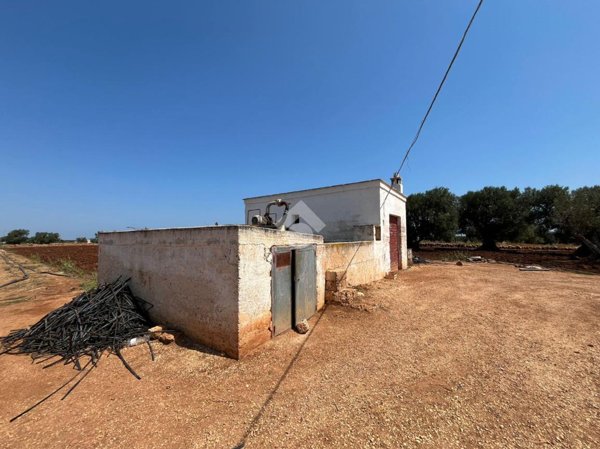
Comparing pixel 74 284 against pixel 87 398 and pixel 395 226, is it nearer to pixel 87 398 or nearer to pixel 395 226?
pixel 87 398

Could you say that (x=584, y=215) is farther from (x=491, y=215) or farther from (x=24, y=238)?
(x=24, y=238)

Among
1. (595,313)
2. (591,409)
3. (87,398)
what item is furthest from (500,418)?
(595,313)

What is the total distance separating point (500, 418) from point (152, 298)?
6161 mm

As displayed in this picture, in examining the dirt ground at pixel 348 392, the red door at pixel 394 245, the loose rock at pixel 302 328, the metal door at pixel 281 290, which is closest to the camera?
the dirt ground at pixel 348 392

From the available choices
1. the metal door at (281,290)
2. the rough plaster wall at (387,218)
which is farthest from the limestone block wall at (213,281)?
the rough plaster wall at (387,218)

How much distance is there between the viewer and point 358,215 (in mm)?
11578

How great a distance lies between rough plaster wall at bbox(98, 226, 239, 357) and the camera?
14.1ft

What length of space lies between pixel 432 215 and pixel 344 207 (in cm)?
1700

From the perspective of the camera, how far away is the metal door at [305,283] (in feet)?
18.5

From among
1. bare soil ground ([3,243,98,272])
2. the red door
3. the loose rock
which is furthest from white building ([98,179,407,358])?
bare soil ground ([3,243,98,272])

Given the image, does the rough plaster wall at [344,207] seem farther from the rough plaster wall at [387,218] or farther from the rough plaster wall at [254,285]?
the rough plaster wall at [254,285]

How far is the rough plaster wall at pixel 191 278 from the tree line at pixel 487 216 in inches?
980

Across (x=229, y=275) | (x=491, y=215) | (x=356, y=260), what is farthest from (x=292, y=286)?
(x=491, y=215)

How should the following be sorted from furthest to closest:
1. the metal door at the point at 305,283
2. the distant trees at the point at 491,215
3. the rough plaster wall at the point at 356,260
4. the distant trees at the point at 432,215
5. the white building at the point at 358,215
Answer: the distant trees at the point at 432,215 → the distant trees at the point at 491,215 → the white building at the point at 358,215 → the rough plaster wall at the point at 356,260 → the metal door at the point at 305,283
